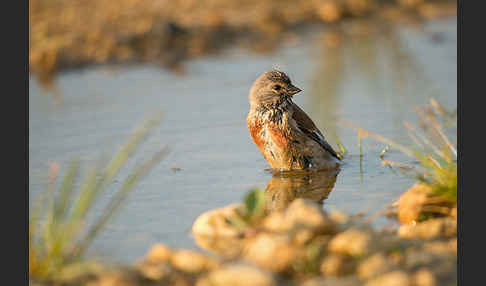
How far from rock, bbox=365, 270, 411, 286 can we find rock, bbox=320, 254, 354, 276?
26cm

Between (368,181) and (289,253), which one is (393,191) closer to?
(368,181)

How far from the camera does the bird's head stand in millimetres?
6254

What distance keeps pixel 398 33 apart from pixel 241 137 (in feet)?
18.7

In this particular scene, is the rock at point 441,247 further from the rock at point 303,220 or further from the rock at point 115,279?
the rock at point 115,279

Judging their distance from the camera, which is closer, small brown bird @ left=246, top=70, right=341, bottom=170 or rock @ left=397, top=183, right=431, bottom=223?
rock @ left=397, top=183, right=431, bottom=223

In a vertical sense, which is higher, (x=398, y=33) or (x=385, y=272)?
(x=398, y=33)

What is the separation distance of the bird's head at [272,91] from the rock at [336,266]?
116 inches

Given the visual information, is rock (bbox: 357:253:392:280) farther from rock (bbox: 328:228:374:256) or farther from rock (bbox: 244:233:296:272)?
rock (bbox: 244:233:296:272)

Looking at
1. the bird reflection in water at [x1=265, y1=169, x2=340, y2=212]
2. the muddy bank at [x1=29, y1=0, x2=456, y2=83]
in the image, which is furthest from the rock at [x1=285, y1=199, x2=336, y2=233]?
the muddy bank at [x1=29, y1=0, x2=456, y2=83]

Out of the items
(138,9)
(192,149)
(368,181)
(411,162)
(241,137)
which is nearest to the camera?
(368,181)

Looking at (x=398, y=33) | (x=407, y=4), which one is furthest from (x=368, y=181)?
(x=407, y=4)

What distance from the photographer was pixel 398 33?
1176 centimetres

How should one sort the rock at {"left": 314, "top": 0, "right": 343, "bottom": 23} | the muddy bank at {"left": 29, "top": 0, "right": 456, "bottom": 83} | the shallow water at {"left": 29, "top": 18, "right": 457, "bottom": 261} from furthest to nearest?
the rock at {"left": 314, "top": 0, "right": 343, "bottom": 23}, the muddy bank at {"left": 29, "top": 0, "right": 456, "bottom": 83}, the shallow water at {"left": 29, "top": 18, "right": 457, "bottom": 261}

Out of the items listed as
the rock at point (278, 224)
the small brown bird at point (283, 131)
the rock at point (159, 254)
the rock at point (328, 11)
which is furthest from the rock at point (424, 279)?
the rock at point (328, 11)
